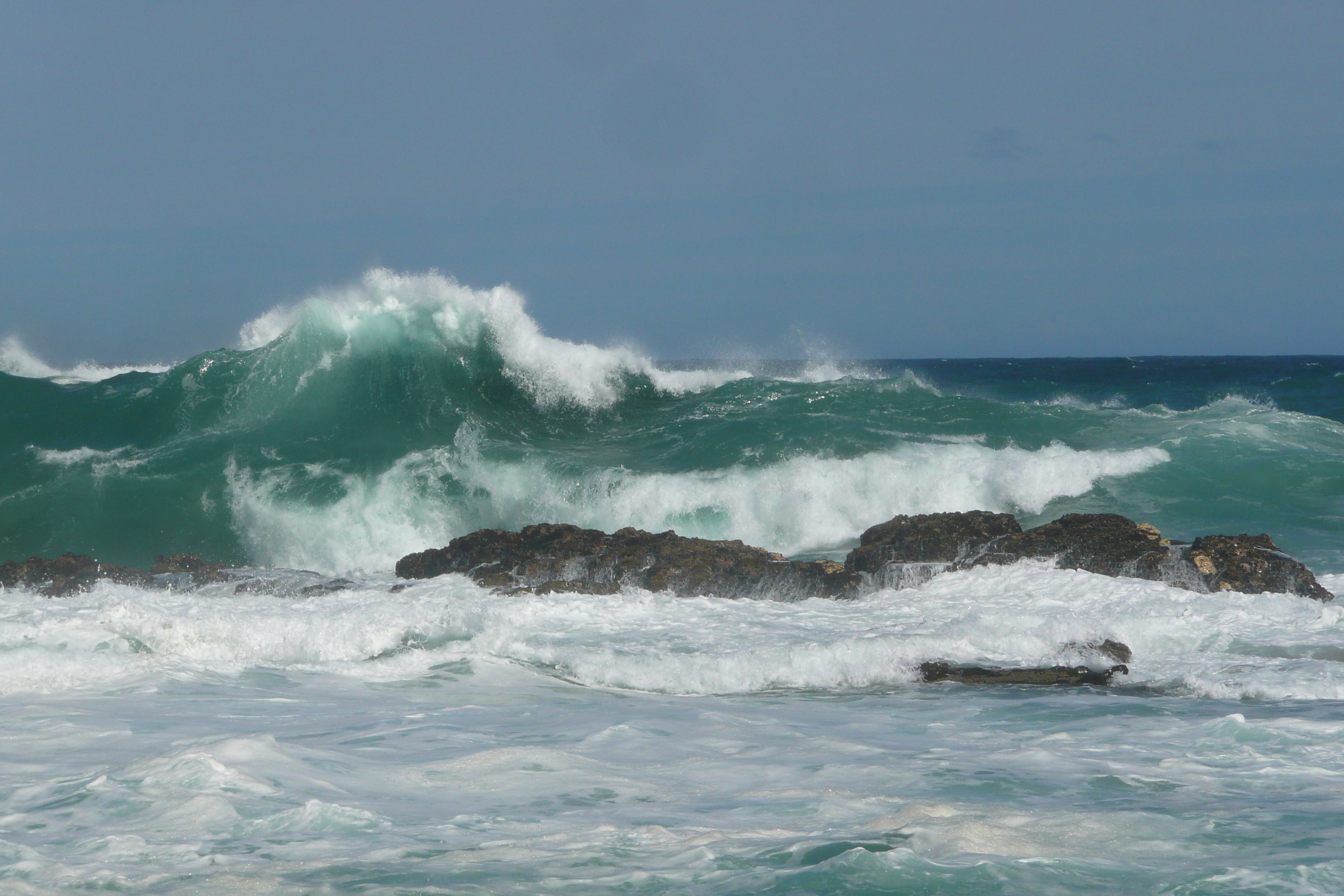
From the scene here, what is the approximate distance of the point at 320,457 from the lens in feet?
47.0

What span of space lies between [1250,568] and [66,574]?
964 cm

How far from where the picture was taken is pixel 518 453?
47.1 ft

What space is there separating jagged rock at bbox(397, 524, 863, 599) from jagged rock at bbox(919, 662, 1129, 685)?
2.20 metres

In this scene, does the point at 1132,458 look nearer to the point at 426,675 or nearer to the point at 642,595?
the point at 642,595

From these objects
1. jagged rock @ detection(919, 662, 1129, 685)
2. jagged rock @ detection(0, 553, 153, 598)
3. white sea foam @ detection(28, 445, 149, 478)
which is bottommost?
jagged rock @ detection(919, 662, 1129, 685)

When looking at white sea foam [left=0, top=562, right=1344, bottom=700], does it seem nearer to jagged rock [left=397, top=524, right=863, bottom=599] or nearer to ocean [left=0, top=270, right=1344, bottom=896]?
ocean [left=0, top=270, right=1344, bottom=896]

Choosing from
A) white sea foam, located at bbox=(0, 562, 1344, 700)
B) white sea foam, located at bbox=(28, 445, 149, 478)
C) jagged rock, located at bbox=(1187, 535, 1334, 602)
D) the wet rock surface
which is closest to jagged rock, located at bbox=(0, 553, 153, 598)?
white sea foam, located at bbox=(0, 562, 1344, 700)

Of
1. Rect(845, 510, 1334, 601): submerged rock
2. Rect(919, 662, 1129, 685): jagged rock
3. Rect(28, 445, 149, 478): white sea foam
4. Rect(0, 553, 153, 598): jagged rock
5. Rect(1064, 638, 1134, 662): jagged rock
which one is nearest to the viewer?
Rect(919, 662, 1129, 685): jagged rock

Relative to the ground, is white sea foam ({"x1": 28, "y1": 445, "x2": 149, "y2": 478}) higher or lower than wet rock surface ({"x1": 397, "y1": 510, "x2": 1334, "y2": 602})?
higher

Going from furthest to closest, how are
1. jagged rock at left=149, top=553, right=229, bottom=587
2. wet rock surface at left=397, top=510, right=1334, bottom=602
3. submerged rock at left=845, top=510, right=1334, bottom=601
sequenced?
jagged rock at left=149, top=553, right=229, bottom=587, wet rock surface at left=397, top=510, right=1334, bottom=602, submerged rock at left=845, top=510, right=1334, bottom=601

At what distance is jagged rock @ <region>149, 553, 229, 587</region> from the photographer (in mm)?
9328

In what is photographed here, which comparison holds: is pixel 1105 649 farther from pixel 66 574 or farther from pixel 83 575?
pixel 66 574

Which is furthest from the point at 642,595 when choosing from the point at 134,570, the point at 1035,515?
the point at 1035,515

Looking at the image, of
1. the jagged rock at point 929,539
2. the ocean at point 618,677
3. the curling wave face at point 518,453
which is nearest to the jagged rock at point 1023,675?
the ocean at point 618,677
